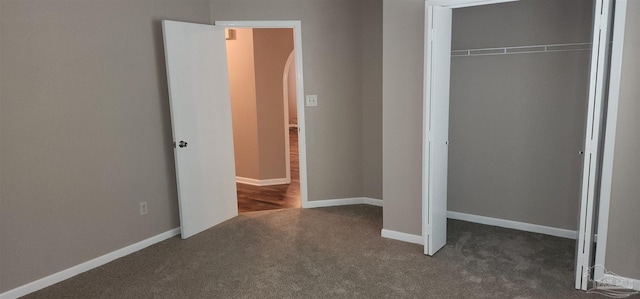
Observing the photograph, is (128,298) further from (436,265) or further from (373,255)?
(436,265)

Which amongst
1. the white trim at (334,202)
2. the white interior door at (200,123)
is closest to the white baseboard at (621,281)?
the white trim at (334,202)

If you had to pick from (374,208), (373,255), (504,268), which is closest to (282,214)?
(374,208)

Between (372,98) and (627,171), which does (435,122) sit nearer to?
(627,171)

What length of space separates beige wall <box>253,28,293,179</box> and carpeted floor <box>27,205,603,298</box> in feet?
5.96

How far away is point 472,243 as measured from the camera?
3641 millimetres

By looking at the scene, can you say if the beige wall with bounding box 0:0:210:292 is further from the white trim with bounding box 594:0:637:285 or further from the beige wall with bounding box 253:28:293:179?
the white trim with bounding box 594:0:637:285

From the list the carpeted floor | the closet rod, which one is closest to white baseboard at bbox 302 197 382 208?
the carpeted floor

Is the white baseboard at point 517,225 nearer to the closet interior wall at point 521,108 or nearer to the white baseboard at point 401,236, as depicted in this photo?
the closet interior wall at point 521,108

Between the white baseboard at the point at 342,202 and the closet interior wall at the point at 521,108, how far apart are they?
96 cm

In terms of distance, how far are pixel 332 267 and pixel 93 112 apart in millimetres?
2122

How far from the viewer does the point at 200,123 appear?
401cm

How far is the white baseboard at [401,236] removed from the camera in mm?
3666

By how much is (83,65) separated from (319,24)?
2244 mm

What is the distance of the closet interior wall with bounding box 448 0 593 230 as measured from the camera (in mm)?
3537
